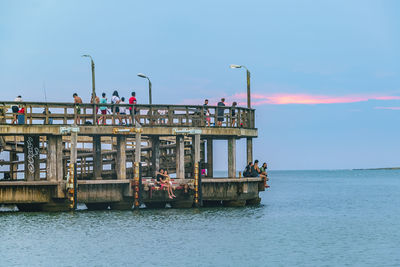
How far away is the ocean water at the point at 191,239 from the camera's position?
28.6m

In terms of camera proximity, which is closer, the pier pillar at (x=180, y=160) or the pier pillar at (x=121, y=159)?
the pier pillar at (x=121, y=159)

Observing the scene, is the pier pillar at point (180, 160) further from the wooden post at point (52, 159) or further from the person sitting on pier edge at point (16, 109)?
the person sitting on pier edge at point (16, 109)

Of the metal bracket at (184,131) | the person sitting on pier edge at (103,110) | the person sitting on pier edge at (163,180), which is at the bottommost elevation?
the person sitting on pier edge at (163,180)

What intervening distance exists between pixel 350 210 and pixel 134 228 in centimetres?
2552

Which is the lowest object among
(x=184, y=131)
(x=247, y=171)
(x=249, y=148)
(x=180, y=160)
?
(x=247, y=171)

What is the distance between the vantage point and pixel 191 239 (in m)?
33.1

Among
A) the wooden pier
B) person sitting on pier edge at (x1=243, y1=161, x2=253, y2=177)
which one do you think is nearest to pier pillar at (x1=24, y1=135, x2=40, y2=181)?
the wooden pier

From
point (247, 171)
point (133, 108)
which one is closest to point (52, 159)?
point (133, 108)

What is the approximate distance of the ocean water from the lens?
1125 inches

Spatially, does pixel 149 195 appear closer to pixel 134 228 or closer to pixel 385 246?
pixel 134 228

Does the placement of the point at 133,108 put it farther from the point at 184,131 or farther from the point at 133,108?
the point at 184,131

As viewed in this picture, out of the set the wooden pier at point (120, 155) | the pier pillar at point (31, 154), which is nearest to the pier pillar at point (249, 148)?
the wooden pier at point (120, 155)

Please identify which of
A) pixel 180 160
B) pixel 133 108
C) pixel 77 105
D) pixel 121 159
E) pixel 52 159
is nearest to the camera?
pixel 52 159

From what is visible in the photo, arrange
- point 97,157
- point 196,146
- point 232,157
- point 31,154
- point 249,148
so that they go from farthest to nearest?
point 249,148 < point 232,157 < point 97,157 < point 31,154 < point 196,146
